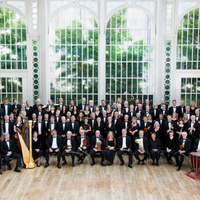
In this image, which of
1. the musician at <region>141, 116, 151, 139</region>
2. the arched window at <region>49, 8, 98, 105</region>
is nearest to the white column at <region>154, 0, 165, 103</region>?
the arched window at <region>49, 8, 98, 105</region>

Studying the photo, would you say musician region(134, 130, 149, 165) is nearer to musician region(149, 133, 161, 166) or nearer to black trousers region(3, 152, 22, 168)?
musician region(149, 133, 161, 166)

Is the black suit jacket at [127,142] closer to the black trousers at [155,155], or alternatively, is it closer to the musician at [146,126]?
the black trousers at [155,155]

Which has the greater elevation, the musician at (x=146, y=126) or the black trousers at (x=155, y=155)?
the musician at (x=146, y=126)

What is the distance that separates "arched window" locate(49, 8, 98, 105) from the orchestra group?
1.47m

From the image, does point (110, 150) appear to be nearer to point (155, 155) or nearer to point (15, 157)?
point (155, 155)

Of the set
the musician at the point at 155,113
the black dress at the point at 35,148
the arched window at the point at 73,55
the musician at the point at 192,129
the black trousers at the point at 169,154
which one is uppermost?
the arched window at the point at 73,55

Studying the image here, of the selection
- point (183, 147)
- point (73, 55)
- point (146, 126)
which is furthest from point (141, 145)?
point (73, 55)

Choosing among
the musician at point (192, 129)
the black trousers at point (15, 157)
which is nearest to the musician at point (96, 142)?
the black trousers at point (15, 157)

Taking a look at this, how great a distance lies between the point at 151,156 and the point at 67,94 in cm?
484

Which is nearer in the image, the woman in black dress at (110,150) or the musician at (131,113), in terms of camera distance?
the woman in black dress at (110,150)

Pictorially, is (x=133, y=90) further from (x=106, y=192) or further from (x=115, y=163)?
(x=106, y=192)

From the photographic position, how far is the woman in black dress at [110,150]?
909 cm

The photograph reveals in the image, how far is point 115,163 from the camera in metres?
9.30

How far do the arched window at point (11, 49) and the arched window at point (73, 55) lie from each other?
1.15m
